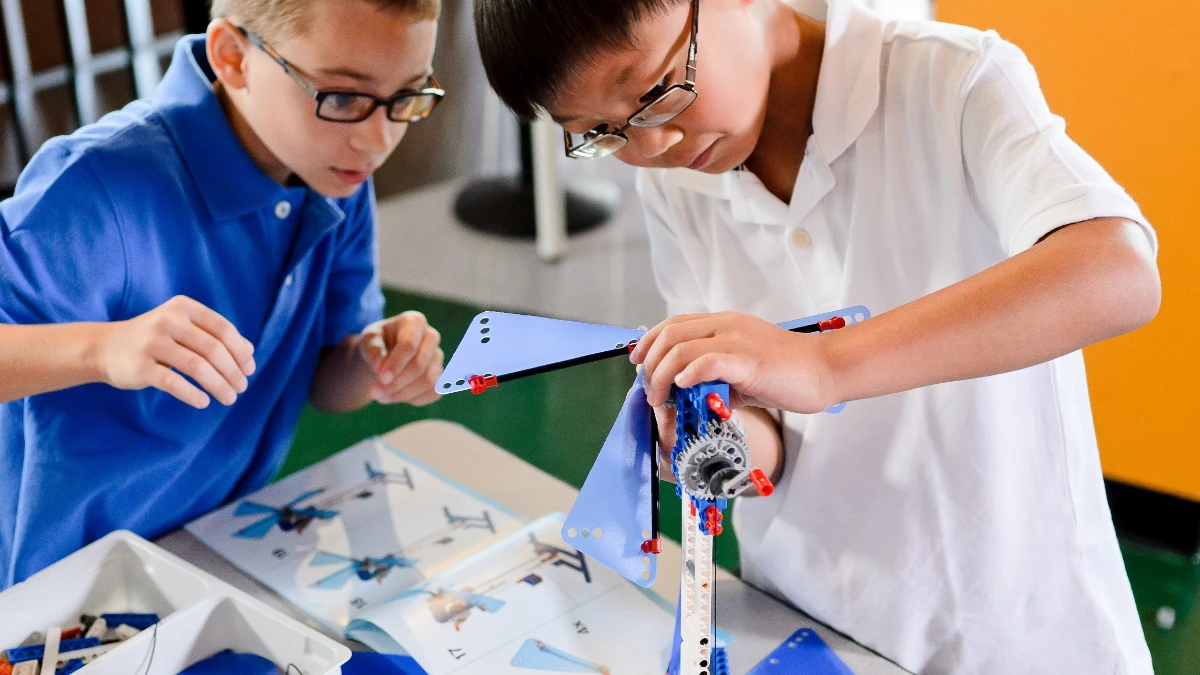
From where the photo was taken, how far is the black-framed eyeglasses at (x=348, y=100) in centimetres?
114

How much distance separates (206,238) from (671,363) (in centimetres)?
69

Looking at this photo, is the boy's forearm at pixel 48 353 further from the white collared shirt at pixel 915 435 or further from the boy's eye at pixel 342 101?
the white collared shirt at pixel 915 435

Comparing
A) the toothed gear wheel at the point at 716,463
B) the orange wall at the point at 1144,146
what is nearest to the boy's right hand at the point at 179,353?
the toothed gear wheel at the point at 716,463

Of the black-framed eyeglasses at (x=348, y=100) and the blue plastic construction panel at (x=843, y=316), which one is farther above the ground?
the black-framed eyeglasses at (x=348, y=100)

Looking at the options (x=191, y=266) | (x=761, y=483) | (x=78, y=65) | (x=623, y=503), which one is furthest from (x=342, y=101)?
(x=78, y=65)

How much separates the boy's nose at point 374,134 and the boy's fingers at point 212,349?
0.30 metres

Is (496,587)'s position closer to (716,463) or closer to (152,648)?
(152,648)

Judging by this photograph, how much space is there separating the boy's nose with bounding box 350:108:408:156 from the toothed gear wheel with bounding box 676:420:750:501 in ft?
1.90

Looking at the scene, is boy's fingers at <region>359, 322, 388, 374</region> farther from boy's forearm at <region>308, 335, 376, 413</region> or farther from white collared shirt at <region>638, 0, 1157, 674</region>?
white collared shirt at <region>638, 0, 1157, 674</region>

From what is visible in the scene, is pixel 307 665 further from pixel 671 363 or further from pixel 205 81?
pixel 205 81

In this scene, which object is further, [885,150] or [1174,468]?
[1174,468]

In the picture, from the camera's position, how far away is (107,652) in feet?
3.09

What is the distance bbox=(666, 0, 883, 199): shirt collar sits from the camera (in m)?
0.96

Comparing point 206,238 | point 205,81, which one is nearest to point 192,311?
point 206,238
